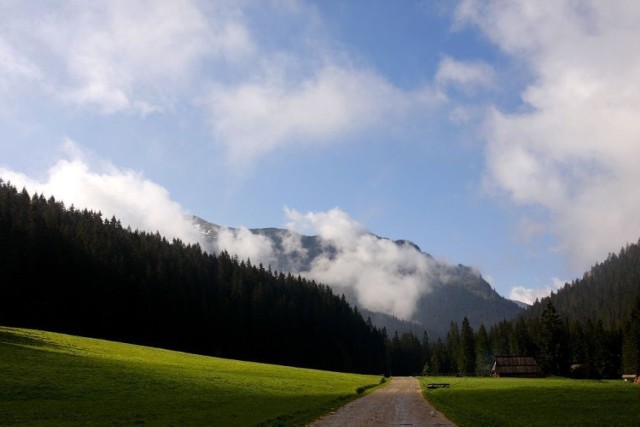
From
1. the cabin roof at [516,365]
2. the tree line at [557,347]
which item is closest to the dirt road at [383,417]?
the cabin roof at [516,365]

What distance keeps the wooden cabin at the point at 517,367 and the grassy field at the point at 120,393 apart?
94392 mm

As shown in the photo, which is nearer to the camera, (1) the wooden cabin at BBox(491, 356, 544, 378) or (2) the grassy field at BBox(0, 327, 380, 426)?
(2) the grassy field at BBox(0, 327, 380, 426)

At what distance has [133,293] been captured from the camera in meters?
135

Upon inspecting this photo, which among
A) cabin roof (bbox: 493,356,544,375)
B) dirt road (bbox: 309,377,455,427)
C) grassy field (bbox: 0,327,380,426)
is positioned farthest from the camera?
cabin roof (bbox: 493,356,544,375)

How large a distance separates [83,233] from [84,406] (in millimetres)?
112720

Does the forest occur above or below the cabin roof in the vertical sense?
above

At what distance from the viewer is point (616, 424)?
27.1 metres

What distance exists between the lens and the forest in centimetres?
11194

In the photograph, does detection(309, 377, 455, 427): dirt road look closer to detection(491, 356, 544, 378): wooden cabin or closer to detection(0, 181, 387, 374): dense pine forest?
detection(0, 181, 387, 374): dense pine forest

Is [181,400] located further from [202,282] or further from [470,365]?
[470,365]

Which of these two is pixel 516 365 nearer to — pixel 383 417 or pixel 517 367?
pixel 517 367

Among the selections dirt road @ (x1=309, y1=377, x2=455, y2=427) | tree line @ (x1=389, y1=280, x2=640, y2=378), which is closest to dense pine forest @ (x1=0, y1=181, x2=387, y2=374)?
tree line @ (x1=389, y1=280, x2=640, y2=378)

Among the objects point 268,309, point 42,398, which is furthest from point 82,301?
point 42,398

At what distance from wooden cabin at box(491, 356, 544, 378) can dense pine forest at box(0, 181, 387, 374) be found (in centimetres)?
7138
